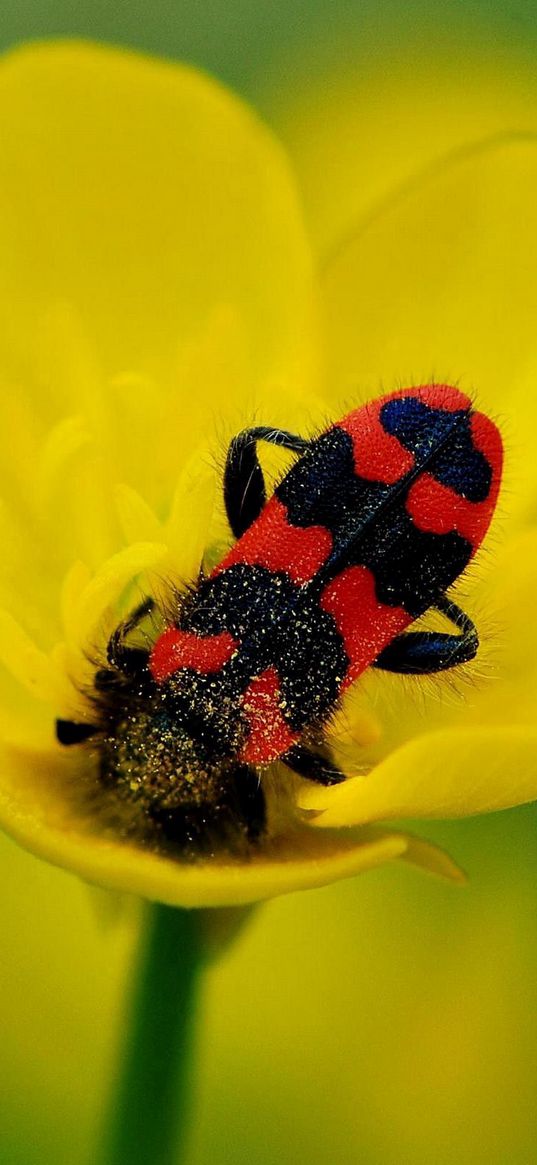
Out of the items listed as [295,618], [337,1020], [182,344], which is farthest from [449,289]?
[337,1020]

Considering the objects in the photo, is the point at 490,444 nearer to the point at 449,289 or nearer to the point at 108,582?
Result: the point at 108,582

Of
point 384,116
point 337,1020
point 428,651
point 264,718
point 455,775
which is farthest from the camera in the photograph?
point 384,116

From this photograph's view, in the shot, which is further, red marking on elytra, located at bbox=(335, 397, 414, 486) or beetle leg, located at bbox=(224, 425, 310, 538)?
beetle leg, located at bbox=(224, 425, 310, 538)

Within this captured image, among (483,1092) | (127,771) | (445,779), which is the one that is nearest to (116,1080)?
(127,771)

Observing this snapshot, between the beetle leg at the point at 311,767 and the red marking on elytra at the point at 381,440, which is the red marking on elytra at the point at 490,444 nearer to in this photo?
the red marking on elytra at the point at 381,440

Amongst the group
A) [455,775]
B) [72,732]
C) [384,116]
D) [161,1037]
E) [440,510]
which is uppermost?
[384,116]

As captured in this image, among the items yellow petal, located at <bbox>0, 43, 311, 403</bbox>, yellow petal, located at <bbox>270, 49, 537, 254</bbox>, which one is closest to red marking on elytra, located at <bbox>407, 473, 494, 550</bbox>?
yellow petal, located at <bbox>0, 43, 311, 403</bbox>

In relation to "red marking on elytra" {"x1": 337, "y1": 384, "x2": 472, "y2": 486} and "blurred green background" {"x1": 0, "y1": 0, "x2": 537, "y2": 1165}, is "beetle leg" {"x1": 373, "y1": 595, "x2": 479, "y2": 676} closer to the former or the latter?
"red marking on elytra" {"x1": 337, "y1": 384, "x2": 472, "y2": 486}
